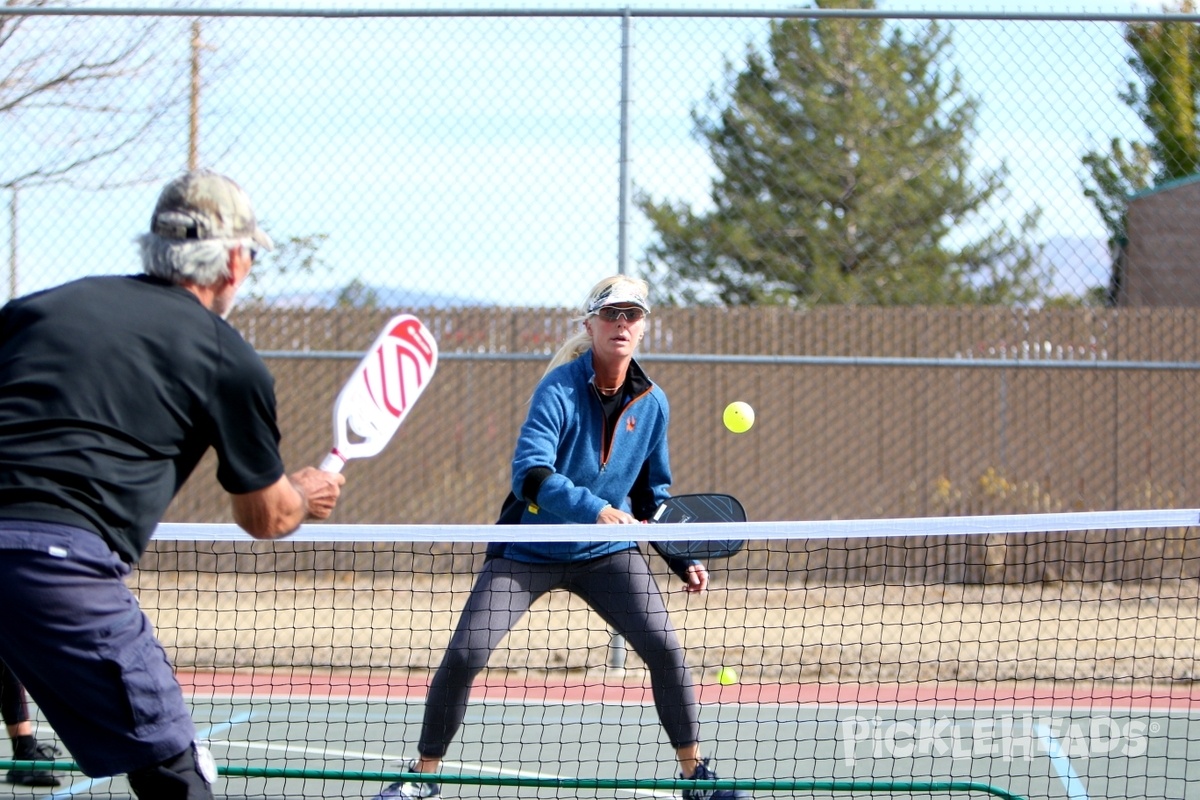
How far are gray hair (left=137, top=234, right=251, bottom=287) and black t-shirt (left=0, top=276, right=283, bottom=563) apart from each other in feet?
0.20

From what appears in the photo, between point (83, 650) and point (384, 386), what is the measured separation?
1.30m

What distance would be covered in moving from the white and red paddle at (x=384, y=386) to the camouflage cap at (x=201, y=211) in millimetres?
807

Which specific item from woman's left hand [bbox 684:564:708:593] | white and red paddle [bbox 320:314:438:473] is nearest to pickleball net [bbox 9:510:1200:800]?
woman's left hand [bbox 684:564:708:593]

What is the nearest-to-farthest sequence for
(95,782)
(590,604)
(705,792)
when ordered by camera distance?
(705,792), (590,604), (95,782)

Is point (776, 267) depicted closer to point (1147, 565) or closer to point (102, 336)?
point (1147, 565)

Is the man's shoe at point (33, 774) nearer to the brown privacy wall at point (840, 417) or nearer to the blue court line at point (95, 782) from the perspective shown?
the blue court line at point (95, 782)

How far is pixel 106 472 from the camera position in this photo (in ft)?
8.21

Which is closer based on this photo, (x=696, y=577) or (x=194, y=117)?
(x=696, y=577)

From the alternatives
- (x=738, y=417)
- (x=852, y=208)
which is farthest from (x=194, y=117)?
(x=852, y=208)

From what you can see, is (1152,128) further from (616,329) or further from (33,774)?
(33,774)

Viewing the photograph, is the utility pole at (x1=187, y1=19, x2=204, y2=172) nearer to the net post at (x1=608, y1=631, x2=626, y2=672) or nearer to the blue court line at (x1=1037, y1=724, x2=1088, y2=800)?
the net post at (x1=608, y1=631, x2=626, y2=672)

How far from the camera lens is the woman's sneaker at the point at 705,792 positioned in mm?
4184

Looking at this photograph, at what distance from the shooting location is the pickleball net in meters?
4.53

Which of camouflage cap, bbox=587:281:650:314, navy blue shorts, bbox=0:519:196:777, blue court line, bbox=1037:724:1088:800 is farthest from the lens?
blue court line, bbox=1037:724:1088:800
